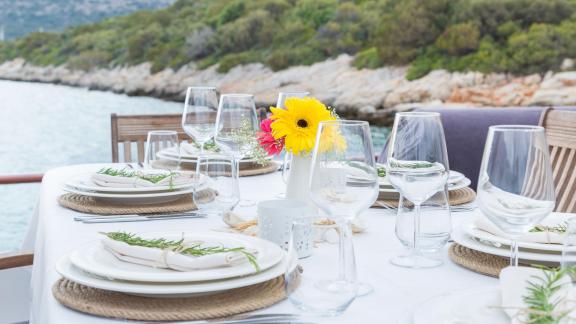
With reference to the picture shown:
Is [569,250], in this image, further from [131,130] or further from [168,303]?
[131,130]

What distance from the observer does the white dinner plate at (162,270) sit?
A: 758mm

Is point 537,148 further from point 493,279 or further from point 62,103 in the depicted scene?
point 62,103

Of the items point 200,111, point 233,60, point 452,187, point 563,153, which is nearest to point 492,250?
point 452,187

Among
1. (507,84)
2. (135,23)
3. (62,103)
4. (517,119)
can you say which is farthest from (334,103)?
(517,119)

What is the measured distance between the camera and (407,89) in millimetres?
13836

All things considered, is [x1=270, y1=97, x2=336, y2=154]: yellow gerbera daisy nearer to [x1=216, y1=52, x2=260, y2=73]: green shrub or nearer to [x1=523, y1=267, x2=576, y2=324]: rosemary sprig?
[x1=523, y1=267, x2=576, y2=324]: rosemary sprig

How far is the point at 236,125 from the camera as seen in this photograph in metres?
1.29

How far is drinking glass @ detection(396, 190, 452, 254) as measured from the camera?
99cm

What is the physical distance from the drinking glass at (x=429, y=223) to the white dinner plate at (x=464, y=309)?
9.6 inches

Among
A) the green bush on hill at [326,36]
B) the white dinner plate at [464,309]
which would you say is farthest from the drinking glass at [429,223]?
the green bush on hill at [326,36]

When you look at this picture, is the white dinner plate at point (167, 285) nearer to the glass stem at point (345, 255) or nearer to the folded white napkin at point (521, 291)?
the glass stem at point (345, 255)

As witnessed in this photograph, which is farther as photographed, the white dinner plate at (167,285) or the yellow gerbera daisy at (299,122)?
the yellow gerbera daisy at (299,122)

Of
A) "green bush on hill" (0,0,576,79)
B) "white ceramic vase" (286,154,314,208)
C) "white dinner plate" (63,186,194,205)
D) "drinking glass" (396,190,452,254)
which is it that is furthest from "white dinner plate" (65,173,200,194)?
"green bush on hill" (0,0,576,79)

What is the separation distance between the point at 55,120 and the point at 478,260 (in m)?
16.6
